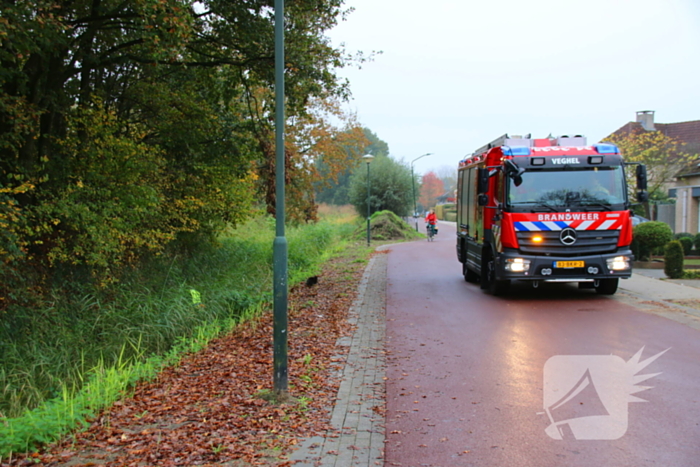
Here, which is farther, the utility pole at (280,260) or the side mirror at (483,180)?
the side mirror at (483,180)

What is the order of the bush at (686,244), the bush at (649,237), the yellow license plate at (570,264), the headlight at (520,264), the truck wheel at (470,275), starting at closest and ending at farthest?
the yellow license plate at (570,264)
the headlight at (520,264)
the truck wheel at (470,275)
the bush at (649,237)
the bush at (686,244)

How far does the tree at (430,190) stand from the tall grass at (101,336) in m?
114

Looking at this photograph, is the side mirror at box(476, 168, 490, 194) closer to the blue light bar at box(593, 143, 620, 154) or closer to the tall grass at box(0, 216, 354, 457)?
the blue light bar at box(593, 143, 620, 154)

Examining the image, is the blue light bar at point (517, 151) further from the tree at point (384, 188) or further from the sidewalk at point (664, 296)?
the tree at point (384, 188)

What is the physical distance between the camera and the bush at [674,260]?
1498cm

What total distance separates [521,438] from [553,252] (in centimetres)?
679

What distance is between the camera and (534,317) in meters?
9.93

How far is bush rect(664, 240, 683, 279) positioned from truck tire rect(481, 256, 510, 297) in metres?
5.69

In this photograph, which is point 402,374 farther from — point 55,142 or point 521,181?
point 55,142

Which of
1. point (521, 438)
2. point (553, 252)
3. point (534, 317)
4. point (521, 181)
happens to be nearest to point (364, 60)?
point (521, 181)

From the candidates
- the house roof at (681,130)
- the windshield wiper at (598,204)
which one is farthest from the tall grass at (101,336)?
the house roof at (681,130)

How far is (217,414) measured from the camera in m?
5.23

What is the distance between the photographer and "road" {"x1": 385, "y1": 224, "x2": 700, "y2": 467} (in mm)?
4465

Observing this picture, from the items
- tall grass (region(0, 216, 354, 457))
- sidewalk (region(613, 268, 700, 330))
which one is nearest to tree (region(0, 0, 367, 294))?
tall grass (region(0, 216, 354, 457))
